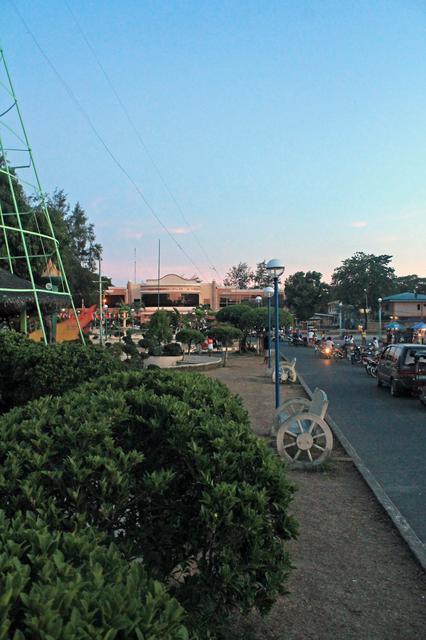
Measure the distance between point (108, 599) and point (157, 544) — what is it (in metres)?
1.38

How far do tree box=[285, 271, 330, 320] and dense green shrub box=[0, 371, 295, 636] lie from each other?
84863 mm

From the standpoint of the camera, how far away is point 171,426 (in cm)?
315

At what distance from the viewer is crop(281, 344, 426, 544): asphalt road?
652 centimetres

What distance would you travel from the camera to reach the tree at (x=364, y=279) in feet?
267

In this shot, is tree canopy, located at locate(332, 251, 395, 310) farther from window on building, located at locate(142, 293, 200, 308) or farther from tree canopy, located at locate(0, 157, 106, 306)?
tree canopy, located at locate(0, 157, 106, 306)

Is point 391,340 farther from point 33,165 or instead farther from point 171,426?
point 171,426

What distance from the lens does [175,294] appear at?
82.2 meters

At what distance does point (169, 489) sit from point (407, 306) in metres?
72.7

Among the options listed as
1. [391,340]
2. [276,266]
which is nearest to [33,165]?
[276,266]

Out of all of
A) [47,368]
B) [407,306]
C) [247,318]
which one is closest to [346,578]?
[47,368]

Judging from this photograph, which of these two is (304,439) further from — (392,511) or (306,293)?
(306,293)

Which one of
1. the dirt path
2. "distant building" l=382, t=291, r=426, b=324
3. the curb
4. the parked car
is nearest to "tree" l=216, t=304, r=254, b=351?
the parked car

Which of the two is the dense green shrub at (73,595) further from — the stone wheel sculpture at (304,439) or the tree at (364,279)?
the tree at (364,279)

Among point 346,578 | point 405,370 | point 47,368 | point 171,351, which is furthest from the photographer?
point 171,351
